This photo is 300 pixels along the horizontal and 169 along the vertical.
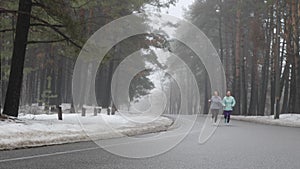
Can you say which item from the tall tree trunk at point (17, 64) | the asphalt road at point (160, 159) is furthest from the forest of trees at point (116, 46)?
the asphalt road at point (160, 159)

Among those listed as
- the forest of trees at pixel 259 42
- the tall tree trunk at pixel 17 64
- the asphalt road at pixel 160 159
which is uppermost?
the forest of trees at pixel 259 42

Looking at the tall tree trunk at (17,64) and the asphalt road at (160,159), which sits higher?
the tall tree trunk at (17,64)

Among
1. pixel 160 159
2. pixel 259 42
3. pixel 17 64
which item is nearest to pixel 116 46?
pixel 259 42

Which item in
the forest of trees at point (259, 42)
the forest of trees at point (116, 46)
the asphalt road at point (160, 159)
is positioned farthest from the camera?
the forest of trees at point (259, 42)

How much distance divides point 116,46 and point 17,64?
1820 centimetres

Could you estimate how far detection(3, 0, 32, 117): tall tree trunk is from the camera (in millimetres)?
14180

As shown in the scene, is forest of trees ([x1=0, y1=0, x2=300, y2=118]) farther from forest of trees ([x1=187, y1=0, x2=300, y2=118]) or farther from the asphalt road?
the asphalt road

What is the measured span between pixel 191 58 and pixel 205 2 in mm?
9887

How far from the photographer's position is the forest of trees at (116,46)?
14547 millimetres

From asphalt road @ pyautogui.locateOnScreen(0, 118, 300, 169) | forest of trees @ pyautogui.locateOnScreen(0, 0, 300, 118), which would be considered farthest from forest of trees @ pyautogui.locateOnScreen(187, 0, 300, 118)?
asphalt road @ pyautogui.locateOnScreen(0, 118, 300, 169)

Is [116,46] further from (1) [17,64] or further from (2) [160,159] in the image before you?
(2) [160,159]

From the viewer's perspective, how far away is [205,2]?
145ft

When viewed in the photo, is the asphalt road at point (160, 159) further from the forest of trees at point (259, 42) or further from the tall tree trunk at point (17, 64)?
the forest of trees at point (259, 42)

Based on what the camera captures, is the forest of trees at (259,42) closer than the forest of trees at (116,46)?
No
